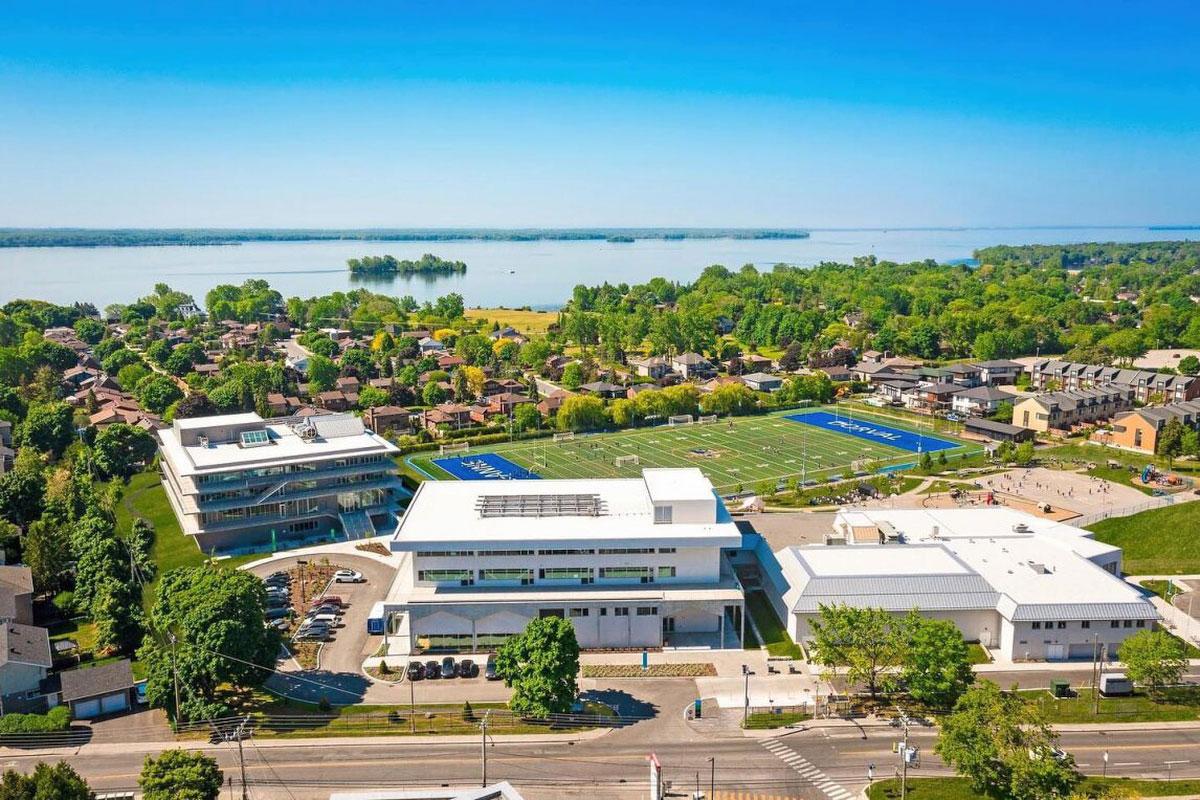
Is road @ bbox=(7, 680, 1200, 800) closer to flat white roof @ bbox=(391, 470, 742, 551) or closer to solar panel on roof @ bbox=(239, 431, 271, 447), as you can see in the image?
flat white roof @ bbox=(391, 470, 742, 551)

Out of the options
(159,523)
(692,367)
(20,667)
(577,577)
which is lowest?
(159,523)

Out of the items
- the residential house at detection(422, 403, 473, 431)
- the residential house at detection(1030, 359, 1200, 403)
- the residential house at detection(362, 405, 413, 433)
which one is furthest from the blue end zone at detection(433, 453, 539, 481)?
the residential house at detection(1030, 359, 1200, 403)

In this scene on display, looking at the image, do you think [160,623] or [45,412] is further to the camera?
[45,412]

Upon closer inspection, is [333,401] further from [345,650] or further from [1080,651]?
[1080,651]

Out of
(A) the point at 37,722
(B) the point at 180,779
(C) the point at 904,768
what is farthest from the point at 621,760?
(A) the point at 37,722

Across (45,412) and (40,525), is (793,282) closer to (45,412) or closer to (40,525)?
(45,412)

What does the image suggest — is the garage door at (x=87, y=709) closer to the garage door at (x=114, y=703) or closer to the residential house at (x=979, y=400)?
the garage door at (x=114, y=703)

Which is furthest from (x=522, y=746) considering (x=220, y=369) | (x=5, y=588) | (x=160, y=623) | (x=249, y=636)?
(x=220, y=369)

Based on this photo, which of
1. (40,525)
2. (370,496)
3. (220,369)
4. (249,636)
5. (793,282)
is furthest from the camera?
(793,282)
